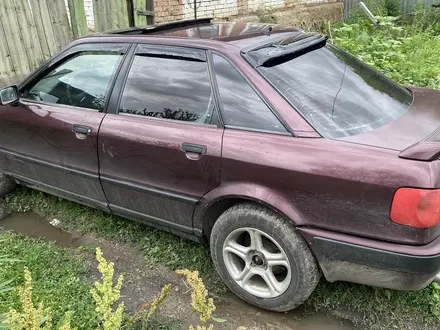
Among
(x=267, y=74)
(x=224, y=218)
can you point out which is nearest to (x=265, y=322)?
(x=224, y=218)

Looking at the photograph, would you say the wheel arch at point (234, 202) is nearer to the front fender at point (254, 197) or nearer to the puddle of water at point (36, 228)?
the front fender at point (254, 197)

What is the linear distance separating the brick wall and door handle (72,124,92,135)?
15.7 feet

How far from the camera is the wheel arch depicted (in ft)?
8.19

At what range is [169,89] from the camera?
3.01 m

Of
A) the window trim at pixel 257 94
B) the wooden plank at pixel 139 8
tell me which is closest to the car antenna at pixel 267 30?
the window trim at pixel 257 94

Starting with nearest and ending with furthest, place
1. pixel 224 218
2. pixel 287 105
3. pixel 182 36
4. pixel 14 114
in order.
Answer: pixel 287 105 → pixel 224 218 → pixel 182 36 → pixel 14 114

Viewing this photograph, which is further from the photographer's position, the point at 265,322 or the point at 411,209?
the point at 265,322

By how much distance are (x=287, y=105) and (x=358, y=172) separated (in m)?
0.59

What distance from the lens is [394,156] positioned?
2.24 m

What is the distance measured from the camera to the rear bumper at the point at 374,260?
7.39 ft

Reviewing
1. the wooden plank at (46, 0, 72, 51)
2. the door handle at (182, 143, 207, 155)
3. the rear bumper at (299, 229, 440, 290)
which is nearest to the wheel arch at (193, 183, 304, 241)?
the rear bumper at (299, 229, 440, 290)

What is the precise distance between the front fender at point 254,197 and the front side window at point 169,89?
0.47 meters

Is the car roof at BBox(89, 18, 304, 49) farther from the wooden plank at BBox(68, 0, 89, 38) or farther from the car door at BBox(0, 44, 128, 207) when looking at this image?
the wooden plank at BBox(68, 0, 89, 38)

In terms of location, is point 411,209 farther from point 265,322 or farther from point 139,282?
point 139,282
